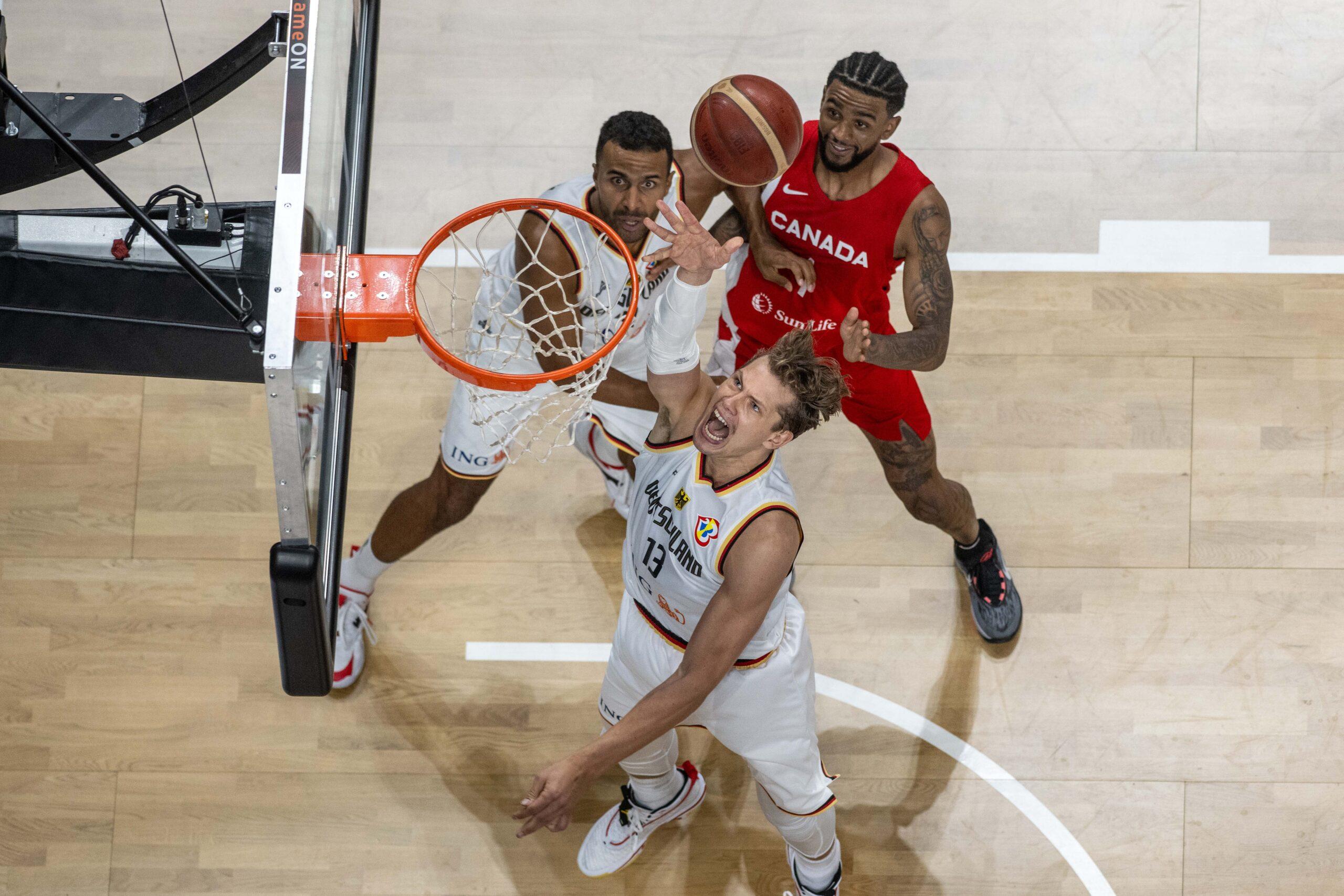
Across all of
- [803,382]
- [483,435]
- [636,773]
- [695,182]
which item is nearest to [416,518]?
[483,435]

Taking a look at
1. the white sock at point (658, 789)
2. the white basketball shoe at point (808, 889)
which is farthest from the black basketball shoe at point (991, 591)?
the white sock at point (658, 789)

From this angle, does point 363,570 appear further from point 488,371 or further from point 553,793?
point 553,793

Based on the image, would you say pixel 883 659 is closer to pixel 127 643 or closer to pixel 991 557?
pixel 991 557

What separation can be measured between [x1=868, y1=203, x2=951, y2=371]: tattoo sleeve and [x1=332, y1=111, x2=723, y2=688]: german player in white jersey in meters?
0.73

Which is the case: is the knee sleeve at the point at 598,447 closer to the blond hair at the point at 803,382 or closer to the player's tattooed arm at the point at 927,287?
the player's tattooed arm at the point at 927,287

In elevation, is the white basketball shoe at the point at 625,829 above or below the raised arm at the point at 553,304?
below

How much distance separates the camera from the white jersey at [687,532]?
3133 mm

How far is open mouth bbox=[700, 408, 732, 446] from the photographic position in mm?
3072

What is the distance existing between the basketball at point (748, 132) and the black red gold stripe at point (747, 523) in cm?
109

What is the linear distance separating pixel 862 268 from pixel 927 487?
2.72 feet

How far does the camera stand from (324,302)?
2834 millimetres

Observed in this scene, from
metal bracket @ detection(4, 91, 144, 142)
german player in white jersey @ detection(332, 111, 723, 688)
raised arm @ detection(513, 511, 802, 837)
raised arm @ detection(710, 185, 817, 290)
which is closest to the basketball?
german player in white jersey @ detection(332, 111, 723, 688)

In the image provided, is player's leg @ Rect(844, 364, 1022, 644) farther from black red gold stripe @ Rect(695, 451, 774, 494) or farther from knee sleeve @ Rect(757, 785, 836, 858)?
knee sleeve @ Rect(757, 785, 836, 858)

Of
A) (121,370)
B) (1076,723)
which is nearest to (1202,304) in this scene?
(1076,723)
